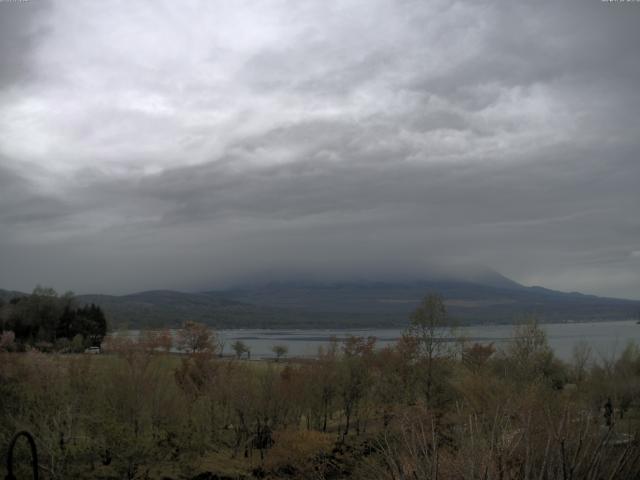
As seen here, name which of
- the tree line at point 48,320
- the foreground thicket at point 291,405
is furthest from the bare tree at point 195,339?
the tree line at point 48,320

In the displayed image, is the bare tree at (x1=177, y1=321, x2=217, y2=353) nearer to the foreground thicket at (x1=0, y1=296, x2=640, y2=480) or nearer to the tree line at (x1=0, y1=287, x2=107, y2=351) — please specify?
the foreground thicket at (x1=0, y1=296, x2=640, y2=480)

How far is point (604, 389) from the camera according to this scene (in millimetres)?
43188

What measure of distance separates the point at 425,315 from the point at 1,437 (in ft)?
99.1

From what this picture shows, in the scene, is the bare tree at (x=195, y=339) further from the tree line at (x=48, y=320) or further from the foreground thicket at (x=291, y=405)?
the tree line at (x=48, y=320)

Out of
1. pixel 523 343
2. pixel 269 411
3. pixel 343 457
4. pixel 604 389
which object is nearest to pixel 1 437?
pixel 269 411

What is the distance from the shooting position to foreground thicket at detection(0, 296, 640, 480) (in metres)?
25.3

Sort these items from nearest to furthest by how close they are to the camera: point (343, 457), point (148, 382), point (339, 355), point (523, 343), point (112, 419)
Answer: point (112, 419)
point (148, 382)
point (343, 457)
point (523, 343)
point (339, 355)

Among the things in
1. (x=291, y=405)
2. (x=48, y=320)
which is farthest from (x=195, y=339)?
(x=48, y=320)

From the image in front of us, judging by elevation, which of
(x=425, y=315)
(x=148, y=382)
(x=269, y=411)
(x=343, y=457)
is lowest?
(x=343, y=457)

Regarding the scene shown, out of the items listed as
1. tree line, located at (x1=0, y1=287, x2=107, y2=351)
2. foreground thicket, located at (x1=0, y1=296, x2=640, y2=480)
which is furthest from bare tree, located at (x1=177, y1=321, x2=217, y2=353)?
tree line, located at (x1=0, y1=287, x2=107, y2=351)

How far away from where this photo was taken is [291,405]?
4034 centimetres

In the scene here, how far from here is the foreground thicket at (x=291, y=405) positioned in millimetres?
25281

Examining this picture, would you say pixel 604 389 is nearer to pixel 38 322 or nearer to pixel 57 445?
pixel 57 445

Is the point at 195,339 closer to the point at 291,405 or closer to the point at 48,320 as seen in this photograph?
the point at 291,405
